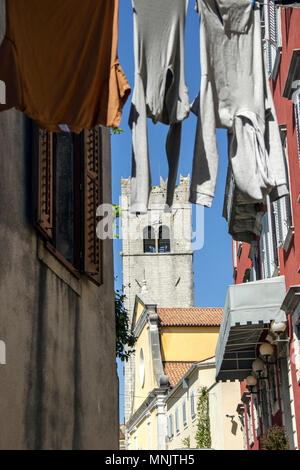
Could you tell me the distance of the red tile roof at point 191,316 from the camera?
140 feet

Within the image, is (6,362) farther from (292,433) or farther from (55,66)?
(292,433)

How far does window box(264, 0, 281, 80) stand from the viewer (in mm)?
14648

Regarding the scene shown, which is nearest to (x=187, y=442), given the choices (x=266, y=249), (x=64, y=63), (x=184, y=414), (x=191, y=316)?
(x=184, y=414)

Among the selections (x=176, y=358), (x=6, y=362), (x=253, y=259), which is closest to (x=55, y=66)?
(x=6, y=362)

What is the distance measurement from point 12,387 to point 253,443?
1827 cm

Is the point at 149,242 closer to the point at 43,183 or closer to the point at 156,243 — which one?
the point at 156,243

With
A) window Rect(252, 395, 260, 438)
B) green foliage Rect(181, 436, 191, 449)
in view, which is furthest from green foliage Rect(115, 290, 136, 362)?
green foliage Rect(181, 436, 191, 449)

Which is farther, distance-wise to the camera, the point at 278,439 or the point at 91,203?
the point at 278,439

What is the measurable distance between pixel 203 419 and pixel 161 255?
42.5 m

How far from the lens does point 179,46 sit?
6055 millimetres

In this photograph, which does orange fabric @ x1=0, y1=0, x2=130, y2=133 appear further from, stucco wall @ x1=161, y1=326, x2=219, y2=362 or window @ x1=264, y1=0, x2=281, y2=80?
stucco wall @ x1=161, y1=326, x2=219, y2=362

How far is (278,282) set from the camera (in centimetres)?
1500

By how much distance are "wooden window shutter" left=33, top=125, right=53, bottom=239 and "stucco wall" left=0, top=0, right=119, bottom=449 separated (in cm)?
9
